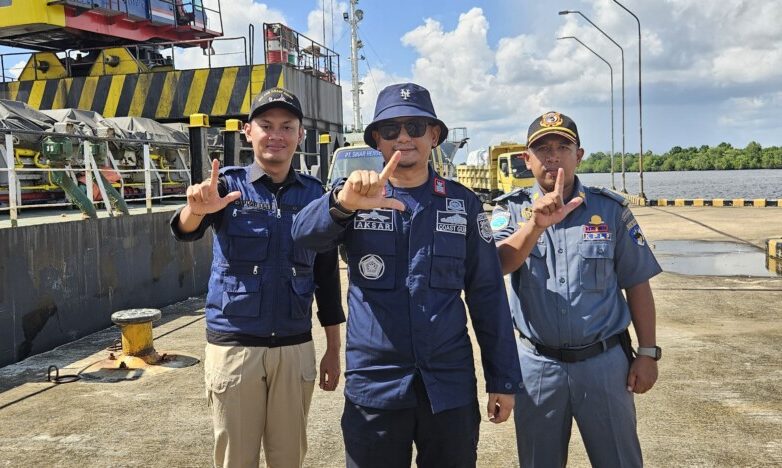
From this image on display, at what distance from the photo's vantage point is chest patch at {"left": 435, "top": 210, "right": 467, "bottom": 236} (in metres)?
2.31

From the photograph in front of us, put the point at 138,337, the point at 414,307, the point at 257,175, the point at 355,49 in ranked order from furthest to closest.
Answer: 1. the point at 355,49
2. the point at 138,337
3. the point at 257,175
4. the point at 414,307

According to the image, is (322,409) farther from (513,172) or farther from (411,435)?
(513,172)

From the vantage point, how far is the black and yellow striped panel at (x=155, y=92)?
1359 cm

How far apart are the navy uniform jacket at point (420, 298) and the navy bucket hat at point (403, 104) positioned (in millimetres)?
258

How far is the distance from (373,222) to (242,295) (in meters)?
0.78

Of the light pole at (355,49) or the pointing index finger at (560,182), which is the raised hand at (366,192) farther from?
Result: the light pole at (355,49)

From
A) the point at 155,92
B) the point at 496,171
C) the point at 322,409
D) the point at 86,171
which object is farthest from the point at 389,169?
the point at 496,171

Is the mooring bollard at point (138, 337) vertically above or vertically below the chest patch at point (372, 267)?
below

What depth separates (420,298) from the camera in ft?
7.38

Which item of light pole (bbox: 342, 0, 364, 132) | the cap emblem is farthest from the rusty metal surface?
light pole (bbox: 342, 0, 364, 132)

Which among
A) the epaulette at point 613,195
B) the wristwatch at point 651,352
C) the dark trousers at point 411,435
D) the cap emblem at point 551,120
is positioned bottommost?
the dark trousers at point 411,435

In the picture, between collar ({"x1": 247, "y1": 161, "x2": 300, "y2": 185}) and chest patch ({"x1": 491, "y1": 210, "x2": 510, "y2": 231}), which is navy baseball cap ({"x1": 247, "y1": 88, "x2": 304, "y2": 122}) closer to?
collar ({"x1": 247, "y1": 161, "x2": 300, "y2": 185})

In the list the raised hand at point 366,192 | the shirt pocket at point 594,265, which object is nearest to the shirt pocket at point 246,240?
the raised hand at point 366,192

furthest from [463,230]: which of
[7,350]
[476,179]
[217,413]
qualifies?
[476,179]
